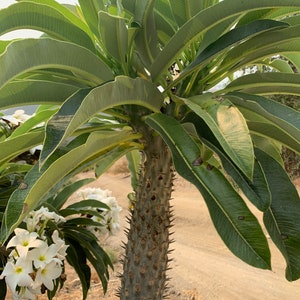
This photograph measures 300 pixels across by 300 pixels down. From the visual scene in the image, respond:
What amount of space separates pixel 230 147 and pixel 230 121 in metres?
0.06

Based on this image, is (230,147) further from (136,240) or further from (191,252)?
(191,252)

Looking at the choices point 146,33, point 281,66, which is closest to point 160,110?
point 146,33

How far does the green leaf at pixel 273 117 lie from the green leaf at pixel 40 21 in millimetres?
357

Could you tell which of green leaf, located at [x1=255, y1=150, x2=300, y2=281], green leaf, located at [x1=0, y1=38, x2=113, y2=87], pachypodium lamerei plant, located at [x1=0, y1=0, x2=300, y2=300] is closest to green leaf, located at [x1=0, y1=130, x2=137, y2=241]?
pachypodium lamerei plant, located at [x1=0, y1=0, x2=300, y2=300]

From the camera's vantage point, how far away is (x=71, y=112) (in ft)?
2.44

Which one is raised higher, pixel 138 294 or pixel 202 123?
pixel 202 123

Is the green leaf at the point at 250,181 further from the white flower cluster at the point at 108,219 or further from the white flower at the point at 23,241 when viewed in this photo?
the white flower cluster at the point at 108,219

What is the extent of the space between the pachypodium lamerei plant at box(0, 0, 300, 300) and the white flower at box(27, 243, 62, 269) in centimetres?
18

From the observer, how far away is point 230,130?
2.38ft

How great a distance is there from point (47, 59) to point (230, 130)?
0.34 meters

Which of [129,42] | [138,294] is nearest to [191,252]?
[138,294]

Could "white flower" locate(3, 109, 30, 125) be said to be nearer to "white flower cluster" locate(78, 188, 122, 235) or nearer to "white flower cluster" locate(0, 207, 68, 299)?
"white flower cluster" locate(78, 188, 122, 235)

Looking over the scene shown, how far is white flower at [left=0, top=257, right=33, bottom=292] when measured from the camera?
0.99m

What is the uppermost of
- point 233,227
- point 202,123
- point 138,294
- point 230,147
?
point 202,123
